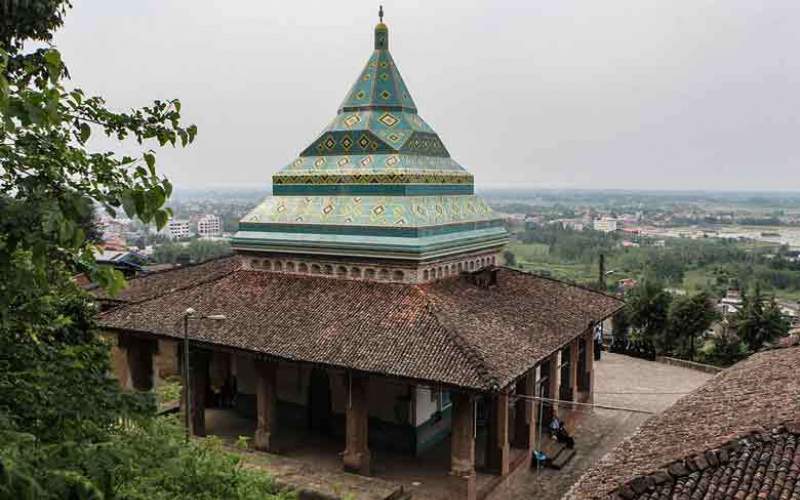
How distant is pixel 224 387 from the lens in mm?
25266

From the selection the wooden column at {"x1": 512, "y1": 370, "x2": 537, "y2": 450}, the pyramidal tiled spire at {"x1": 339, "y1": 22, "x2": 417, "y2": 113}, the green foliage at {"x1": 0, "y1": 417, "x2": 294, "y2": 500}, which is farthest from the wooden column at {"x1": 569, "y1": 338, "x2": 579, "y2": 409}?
the green foliage at {"x1": 0, "y1": 417, "x2": 294, "y2": 500}

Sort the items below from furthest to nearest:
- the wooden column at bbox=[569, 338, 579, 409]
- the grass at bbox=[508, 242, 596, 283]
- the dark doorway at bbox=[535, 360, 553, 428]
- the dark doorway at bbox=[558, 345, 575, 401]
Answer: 1. the grass at bbox=[508, 242, 596, 283]
2. the dark doorway at bbox=[558, 345, 575, 401]
3. the wooden column at bbox=[569, 338, 579, 409]
4. the dark doorway at bbox=[535, 360, 553, 428]

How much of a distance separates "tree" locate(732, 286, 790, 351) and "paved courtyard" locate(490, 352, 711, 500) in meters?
4.12

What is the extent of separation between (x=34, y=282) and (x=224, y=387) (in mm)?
20364

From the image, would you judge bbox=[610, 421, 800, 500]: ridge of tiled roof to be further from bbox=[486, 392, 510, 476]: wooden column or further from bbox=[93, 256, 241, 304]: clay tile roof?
bbox=[93, 256, 241, 304]: clay tile roof

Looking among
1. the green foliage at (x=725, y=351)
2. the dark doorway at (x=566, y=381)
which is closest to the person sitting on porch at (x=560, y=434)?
the dark doorway at (x=566, y=381)

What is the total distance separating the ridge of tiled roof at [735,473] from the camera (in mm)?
10219

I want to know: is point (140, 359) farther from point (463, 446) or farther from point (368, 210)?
point (463, 446)

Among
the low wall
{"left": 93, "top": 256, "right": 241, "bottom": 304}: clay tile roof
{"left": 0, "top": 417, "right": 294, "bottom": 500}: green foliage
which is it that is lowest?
the low wall

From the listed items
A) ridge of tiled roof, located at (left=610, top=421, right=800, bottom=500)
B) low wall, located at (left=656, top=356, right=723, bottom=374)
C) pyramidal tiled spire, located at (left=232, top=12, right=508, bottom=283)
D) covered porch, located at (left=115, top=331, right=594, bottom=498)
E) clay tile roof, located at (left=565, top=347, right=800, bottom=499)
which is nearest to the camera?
ridge of tiled roof, located at (left=610, top=421, right=800, bottom=500)

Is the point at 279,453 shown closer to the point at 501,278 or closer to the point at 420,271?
the point at 420,271

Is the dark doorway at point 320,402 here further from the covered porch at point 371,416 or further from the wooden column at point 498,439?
the wooden column at point 498,439

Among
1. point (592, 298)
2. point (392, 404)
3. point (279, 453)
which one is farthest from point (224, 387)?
point (592, 298)

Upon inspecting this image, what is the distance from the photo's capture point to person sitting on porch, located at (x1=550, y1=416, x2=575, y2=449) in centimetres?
2303
